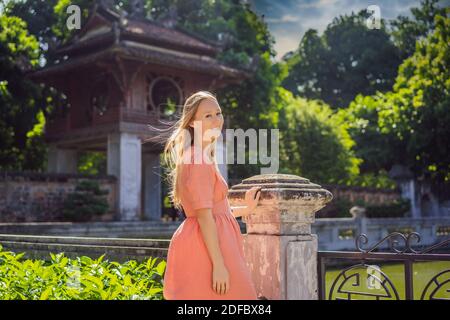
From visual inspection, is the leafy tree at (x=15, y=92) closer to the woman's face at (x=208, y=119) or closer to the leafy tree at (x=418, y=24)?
the woman's face at (x=208, y=119)

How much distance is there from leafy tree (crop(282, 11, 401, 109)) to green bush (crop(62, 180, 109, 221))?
2887 cm

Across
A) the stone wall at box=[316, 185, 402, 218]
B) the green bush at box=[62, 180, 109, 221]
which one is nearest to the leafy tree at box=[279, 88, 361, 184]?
the stone wall at box=[316, 185, 402, 218]

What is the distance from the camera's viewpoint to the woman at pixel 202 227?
10.1 feet

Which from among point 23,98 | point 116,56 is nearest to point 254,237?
point 116,56

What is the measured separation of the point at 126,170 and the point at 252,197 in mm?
15531

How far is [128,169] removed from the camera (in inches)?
752

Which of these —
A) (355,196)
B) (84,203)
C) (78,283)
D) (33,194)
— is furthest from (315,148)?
(78,283)

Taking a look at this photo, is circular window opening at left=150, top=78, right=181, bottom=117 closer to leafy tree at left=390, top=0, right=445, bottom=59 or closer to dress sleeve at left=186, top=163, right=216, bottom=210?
leafy tree at left=390, top=0, right=445, bottom=59

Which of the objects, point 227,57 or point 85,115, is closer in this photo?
point 85,115

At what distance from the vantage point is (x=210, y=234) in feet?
10.1

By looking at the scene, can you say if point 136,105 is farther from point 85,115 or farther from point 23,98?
point 23,98

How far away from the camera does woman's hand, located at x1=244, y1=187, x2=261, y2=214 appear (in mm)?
3873
